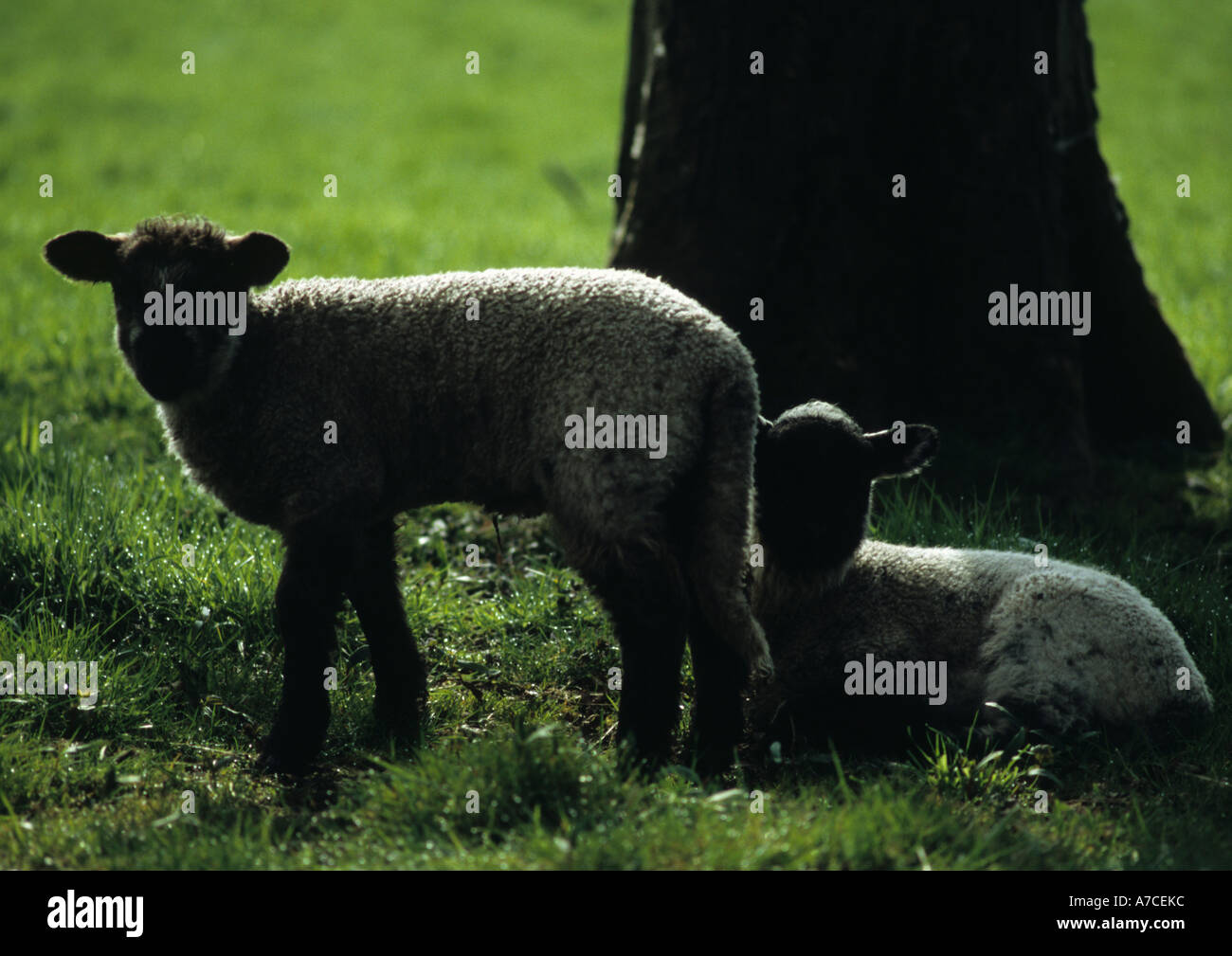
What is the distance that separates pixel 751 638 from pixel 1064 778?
1202 millimetres

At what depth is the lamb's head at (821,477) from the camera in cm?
450

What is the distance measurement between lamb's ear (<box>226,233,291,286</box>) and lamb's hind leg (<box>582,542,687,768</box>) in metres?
1.61

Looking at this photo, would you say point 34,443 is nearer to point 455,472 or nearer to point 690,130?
point 455,472

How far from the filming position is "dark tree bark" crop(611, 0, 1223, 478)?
598 centimetres

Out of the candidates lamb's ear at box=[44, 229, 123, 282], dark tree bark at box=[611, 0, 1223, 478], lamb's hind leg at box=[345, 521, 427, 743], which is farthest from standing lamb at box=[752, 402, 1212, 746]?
lamb's ear at box=[44, 229, 123, 282]

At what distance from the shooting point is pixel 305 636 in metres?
4.19

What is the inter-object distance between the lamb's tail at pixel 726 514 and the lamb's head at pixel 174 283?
1704mm

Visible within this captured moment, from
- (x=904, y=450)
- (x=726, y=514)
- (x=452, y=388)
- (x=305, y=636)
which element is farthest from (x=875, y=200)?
(x=305, y=636)

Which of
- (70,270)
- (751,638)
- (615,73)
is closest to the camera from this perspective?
(751,638)

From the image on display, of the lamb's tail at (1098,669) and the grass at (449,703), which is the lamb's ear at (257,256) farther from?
the lamb's tail at (1098,669)

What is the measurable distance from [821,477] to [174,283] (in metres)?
2.42

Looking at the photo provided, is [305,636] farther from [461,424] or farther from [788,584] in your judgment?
[788,584]

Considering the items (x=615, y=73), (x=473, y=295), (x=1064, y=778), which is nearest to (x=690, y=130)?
(x=473, y=295)
